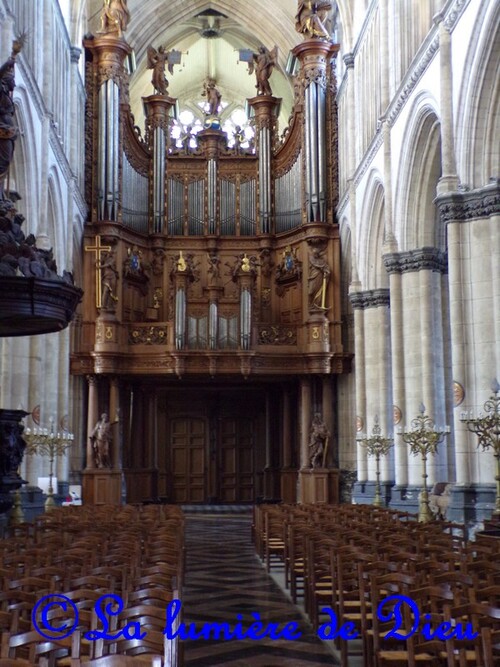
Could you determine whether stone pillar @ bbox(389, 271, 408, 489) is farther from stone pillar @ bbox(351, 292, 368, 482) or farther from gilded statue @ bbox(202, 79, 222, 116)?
gilded statue @ bbox(202, 79, 222, 116)

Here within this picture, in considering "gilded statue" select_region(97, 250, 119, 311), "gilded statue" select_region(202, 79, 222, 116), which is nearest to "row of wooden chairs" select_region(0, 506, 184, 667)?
"gilded statue" select_region(97, 250, 119, 311)

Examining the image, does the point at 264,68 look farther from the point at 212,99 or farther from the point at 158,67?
the point at 158,67

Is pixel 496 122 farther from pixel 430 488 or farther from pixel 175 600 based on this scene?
pixel 175 600

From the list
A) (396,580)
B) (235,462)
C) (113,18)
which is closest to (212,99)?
(113,18)

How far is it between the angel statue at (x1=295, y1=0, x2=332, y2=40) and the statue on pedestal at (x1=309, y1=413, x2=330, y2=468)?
14.1 metres

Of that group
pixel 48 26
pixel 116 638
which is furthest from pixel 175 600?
pixel 48 26

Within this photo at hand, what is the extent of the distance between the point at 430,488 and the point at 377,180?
9650 millimetres

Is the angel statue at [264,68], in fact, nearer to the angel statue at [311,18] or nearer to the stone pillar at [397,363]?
the angel statue at [311,18]

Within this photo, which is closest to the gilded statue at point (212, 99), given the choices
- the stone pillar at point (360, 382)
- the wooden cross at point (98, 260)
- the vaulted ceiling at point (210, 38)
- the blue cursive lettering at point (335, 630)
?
the vaulted ceiling at point (210, 38)

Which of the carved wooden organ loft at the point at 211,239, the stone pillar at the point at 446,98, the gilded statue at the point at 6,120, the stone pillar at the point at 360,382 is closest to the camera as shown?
the gilded statue at the point at 6,120

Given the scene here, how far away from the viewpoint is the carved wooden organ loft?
30469mm

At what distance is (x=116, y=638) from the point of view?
5.87m

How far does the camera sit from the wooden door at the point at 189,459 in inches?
1415

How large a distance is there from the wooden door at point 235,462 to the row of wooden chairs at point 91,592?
23.1 m
